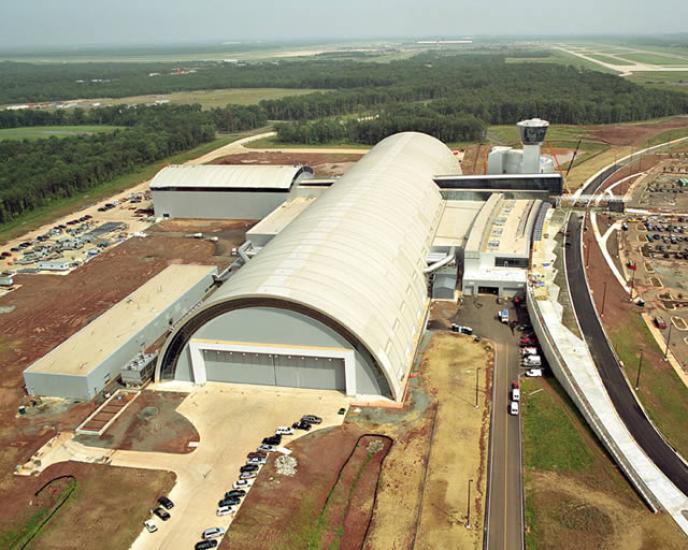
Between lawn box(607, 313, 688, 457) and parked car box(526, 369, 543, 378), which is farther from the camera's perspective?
parked car box(526, 369, 543, 378)

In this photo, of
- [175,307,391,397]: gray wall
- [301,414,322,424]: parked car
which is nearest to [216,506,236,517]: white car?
[301,414,322,424]: parked car

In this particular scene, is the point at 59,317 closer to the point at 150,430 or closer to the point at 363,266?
the point at 150,430

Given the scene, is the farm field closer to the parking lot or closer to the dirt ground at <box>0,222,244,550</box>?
the parking lot

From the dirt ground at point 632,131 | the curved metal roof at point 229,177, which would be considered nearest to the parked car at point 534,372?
the curved metal roof at point 229,177

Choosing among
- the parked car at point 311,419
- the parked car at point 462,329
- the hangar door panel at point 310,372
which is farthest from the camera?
the parked car at point 462,329

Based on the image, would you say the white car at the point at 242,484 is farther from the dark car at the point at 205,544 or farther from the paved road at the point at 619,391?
the paved road at the point at 619,391
